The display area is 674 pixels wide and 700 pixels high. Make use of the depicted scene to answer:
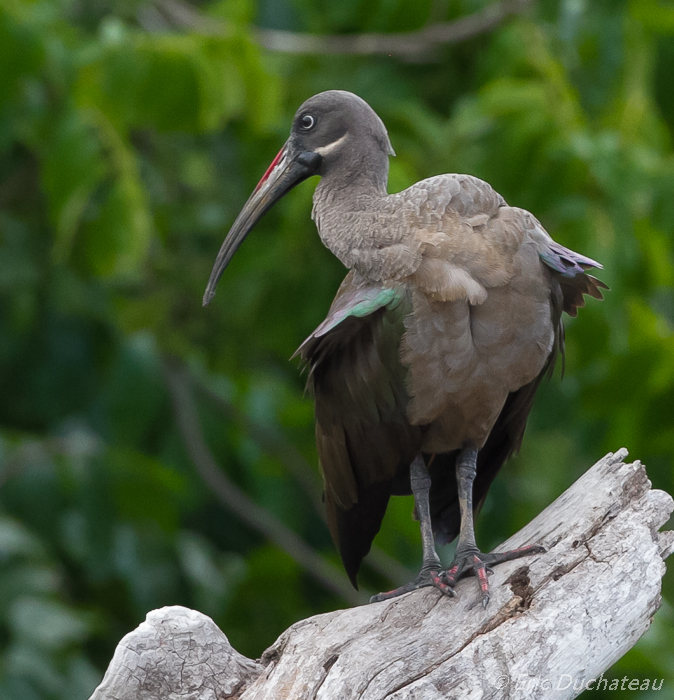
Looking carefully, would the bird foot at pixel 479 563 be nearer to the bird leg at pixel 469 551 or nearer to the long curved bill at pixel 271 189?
the bird leg at pixel 469 551

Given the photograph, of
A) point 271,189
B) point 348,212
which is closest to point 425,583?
point 348,212

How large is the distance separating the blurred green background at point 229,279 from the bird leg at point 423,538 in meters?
1.85

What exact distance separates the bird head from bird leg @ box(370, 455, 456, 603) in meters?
1.03

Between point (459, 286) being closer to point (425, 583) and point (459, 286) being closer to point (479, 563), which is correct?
point (479, 563)

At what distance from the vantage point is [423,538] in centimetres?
414

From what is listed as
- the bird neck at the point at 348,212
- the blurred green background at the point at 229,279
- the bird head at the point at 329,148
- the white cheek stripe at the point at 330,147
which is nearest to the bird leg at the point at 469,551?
the bird neck at the point at 348,212

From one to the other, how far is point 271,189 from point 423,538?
1471mm

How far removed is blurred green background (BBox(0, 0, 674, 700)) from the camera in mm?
5930

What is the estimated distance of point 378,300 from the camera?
3711 millimetres

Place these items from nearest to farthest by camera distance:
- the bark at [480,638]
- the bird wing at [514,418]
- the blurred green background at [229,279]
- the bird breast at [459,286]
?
the bark at [480,638]
the bird breast at [459,286]
the bird wing at [514,418]
the blurred green background at [229,279]

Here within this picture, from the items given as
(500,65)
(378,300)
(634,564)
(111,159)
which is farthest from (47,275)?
(634,564)

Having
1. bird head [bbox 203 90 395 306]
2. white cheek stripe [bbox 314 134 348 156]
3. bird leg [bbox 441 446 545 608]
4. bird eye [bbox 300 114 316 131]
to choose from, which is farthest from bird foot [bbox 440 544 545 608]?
bird eye [bbox 300 114 316 131]

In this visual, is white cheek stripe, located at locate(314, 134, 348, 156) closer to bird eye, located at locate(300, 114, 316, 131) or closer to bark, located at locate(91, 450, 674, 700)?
bird eye, located at locate(300, 114, 316, 131)

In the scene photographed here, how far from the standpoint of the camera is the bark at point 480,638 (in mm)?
3227
